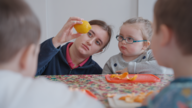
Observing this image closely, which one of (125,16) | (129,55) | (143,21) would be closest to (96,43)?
(129,55)

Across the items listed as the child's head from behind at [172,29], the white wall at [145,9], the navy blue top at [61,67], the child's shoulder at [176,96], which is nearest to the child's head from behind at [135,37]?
the navy blue top at [61,67]

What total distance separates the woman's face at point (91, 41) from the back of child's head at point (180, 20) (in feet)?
3.03

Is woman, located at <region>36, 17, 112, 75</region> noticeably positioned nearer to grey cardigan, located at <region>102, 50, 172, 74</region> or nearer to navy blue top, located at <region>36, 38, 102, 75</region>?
navy blue top, located at <region>36, 38, 102, 75</region>

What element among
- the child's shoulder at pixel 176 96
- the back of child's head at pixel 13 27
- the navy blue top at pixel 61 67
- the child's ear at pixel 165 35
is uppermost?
the back of child's head at pixel 13 27

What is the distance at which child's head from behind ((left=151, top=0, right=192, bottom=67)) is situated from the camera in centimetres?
39

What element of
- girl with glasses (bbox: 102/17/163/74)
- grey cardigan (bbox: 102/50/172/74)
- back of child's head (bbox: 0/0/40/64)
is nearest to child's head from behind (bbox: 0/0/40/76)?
back of child's head (bbox: 0/0/40/64)

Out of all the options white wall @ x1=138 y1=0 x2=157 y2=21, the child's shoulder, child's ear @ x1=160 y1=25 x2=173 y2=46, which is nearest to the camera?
the child's shoulder

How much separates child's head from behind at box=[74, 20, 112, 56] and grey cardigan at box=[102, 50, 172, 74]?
0.65 ft

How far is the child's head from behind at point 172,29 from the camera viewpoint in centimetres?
39

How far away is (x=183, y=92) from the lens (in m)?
0.34

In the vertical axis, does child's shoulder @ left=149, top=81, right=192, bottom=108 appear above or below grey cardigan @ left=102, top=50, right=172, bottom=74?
above

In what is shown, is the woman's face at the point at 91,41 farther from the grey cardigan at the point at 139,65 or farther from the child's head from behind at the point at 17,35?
the child's head from behind at the point at 17,35

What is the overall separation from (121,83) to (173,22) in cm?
49

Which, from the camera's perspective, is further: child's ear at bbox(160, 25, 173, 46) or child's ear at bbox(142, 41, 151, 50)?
child's ear at bbox(142, 41, 151, 50)
